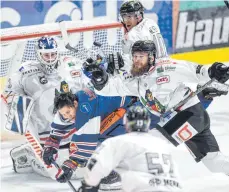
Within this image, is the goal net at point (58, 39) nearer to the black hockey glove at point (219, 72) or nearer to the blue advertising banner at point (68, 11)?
the blue advertising banner at point (68, 11)

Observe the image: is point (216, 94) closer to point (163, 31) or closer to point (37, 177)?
point (37, 177)

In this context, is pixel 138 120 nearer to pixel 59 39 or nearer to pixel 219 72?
pixel 219 72

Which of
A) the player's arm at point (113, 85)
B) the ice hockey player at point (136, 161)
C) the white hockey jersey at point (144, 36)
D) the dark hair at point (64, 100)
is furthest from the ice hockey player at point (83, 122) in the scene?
the ice hockey player at point (136, 161)

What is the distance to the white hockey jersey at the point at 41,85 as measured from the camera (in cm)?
541

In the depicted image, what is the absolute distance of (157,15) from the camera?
771 centimetres

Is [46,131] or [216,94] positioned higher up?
[216,94]

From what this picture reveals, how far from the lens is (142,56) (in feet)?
15.1

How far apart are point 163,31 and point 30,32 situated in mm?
1865

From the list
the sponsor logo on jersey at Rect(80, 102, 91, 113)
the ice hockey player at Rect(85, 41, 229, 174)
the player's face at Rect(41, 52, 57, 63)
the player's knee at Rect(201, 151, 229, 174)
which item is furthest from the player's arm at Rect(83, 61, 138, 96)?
the player's face at Rect(41, 52, 57, 63)

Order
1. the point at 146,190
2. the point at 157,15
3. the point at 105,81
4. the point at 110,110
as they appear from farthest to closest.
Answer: the point at 157,15 < the point at 110,110 < the point at 105,81 < the point at 146,190

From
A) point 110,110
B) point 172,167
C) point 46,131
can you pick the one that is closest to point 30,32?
point 46,131

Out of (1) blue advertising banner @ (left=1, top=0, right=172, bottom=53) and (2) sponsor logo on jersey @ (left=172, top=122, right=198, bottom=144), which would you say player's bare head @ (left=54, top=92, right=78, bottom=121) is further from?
(1) blue advertising banner @ (left=1, top=0, right=172, bottom=53)

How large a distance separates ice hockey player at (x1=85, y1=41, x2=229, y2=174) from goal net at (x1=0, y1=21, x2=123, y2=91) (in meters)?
1.48

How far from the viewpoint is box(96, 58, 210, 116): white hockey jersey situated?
15.3 ft
